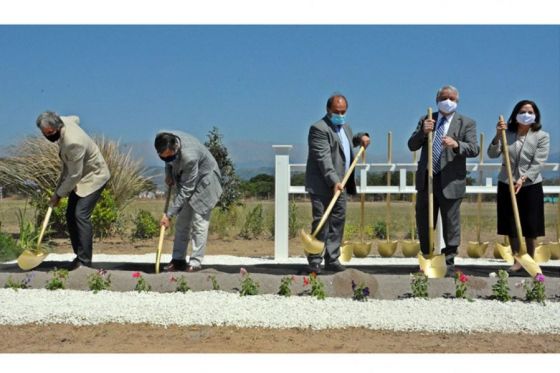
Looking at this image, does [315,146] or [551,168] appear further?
[551,168]

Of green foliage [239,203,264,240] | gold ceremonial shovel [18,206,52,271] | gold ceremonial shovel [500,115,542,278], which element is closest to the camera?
gold ceremonial shovel [500,115,542,278]

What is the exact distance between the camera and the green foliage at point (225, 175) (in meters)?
13.5

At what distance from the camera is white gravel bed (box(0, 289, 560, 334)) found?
564 centimetres

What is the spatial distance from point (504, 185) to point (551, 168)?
319 centimetres

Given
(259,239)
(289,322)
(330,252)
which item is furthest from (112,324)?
(259,239)

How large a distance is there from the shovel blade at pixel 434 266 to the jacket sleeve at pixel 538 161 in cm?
118

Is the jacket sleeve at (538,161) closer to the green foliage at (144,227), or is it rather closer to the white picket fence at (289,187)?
the white picket fence at (289,187)

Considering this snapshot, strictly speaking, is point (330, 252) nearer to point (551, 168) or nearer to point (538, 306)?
point (538, 306)

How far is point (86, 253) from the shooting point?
286 inches

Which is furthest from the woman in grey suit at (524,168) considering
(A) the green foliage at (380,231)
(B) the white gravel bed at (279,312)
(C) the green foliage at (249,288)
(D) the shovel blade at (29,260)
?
(A) the green foliage at (380,231)

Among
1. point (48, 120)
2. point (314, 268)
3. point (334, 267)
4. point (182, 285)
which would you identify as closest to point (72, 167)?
point (48, 120)

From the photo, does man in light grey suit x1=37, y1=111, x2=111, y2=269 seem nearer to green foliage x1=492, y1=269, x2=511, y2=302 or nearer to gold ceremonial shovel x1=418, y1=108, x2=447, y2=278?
gold ceremonial shovel x1=418, y1=108, x2=447, y2=278

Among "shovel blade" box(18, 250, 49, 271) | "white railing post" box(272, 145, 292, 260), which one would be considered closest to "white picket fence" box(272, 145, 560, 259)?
"white railing post" box(272, 145, 292, 260)

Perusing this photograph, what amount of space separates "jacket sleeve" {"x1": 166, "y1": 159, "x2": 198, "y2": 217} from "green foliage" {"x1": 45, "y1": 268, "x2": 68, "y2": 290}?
109 cm
